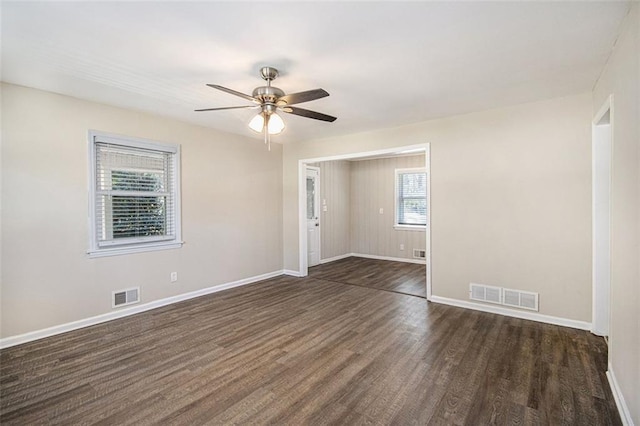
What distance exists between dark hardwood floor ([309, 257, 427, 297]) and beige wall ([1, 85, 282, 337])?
213cm

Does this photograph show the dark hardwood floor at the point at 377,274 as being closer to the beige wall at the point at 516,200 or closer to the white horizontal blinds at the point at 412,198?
the beige wall at the point at 516,200

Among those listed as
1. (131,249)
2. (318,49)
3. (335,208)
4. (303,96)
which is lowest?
(131,249)

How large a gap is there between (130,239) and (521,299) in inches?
192

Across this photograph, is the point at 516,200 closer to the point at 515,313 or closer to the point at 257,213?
the point at 515,313

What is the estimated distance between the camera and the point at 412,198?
283 inches

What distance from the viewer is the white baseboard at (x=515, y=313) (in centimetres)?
334

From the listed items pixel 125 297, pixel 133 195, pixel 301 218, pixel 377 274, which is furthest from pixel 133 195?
pixel 377 274

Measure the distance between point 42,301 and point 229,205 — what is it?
2538mm

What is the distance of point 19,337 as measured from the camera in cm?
304

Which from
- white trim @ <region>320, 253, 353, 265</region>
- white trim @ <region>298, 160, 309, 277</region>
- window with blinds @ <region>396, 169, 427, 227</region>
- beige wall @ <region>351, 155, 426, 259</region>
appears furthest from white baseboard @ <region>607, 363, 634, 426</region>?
white trim @ <region>320, 253, 353, 265</region>

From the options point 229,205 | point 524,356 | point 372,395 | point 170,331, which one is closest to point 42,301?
point 170,331

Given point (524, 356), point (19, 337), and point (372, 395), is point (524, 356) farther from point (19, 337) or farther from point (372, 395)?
point (19, 337)

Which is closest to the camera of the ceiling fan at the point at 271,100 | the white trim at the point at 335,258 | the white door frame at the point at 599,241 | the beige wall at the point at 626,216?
the beige wall at the point at 626,216

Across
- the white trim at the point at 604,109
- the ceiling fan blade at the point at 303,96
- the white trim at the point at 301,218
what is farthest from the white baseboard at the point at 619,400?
the white trim at the point at 301,218
